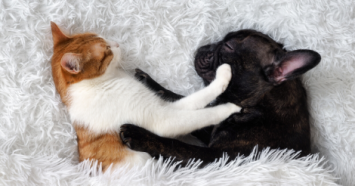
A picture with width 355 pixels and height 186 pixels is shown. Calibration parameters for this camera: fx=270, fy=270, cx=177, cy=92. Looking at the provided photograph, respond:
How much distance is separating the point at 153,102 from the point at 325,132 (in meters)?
0.96

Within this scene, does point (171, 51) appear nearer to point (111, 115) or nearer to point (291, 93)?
point (111, 115)

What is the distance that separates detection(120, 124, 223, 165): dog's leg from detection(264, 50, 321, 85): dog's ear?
0.47m

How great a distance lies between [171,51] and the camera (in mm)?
1562

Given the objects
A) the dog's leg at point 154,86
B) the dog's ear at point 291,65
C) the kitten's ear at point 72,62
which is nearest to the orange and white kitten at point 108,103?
the kitten's ear at point 72,62

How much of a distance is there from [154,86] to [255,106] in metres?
0.57

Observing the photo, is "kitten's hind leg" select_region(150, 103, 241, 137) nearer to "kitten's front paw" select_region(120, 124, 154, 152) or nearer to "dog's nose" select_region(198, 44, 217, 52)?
"kitten's front paw" select_region(120, 124, 154, 152)

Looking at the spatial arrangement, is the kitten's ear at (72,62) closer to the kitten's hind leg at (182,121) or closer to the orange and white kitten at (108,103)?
the orange and white kitten at (108,103)

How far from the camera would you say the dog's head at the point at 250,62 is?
53.1 inches

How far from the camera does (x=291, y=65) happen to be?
1.26 m

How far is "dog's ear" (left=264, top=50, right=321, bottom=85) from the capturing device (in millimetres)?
1157

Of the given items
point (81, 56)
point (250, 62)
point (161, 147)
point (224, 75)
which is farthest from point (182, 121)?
point (81, 56)

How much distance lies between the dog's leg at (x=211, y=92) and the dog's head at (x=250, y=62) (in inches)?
2.4

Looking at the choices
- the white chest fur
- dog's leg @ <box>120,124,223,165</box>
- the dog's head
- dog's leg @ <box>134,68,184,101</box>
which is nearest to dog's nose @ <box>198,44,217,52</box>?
the dog's head

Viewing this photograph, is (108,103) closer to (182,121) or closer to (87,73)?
(87,73)
